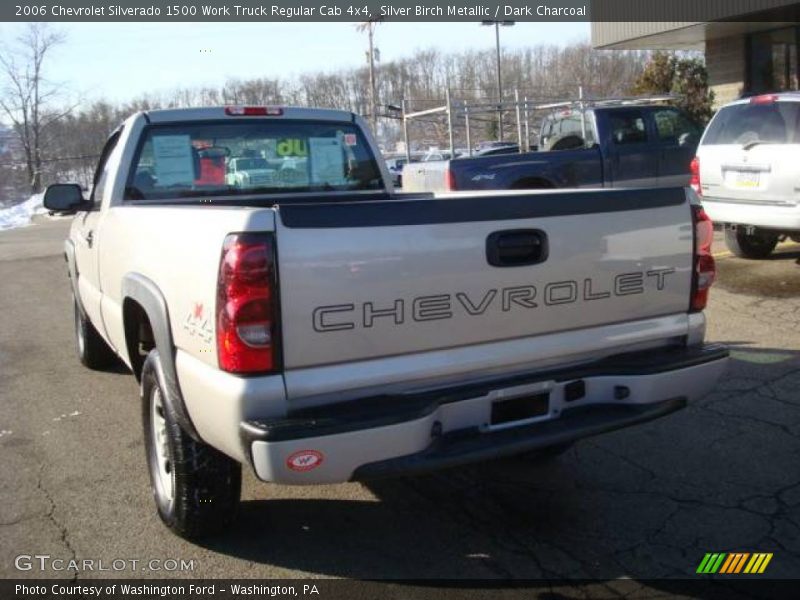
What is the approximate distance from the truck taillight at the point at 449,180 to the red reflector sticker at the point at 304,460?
8991mm

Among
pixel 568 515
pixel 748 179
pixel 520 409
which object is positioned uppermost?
pixel 748 179

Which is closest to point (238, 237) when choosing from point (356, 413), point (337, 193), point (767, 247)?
point (356, 413)

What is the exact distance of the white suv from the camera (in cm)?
828

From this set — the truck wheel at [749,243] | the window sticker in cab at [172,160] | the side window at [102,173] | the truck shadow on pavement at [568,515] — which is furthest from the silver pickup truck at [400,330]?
the truck wheel at [749,243]

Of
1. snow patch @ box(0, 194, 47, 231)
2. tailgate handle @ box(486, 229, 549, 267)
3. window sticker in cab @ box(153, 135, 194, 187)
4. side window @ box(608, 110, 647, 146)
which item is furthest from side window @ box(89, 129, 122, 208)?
snow patch @ box(0, 194, 47, 231)

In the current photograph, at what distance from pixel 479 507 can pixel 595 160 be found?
960 centimetres

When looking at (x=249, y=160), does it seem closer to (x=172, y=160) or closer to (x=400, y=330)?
(x=172, y=160)

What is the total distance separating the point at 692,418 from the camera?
197 inches

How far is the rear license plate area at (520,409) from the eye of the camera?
325 cm

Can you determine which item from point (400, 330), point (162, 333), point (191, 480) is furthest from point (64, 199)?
point (400, 330)

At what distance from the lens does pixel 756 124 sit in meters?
8.78

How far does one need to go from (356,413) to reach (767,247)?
8.65 meters

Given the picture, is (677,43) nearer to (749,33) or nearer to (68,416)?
(749,33)

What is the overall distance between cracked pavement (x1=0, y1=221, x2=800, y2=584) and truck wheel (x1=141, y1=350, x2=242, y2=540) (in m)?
0.13
